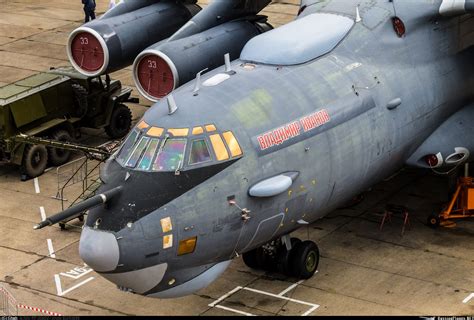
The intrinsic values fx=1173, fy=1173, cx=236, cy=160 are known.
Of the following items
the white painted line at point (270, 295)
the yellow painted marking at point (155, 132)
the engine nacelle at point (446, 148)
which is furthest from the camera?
the engine nacelle at point (446, 148)

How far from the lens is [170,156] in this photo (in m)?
19.7

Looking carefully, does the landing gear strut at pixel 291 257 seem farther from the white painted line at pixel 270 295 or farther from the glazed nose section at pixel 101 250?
the glazed nose section at pixel 101 250

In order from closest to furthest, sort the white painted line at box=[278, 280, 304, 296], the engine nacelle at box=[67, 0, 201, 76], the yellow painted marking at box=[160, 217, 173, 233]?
1. the yellow painted marking at box=[160, 217, 173, 233]
2. the white painted line at box=[278, 280, 304, 296]
3. the engine nacelle at box=[67, 0, 201, 76]

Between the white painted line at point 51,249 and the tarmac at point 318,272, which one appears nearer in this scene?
the tarmac at point 318,272

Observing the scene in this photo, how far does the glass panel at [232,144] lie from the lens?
65.4ft

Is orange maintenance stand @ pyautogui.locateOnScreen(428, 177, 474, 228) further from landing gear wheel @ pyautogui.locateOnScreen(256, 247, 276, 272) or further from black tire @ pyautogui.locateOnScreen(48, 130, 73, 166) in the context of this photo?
black tire @ pyautogui.locateOnScreen(48, 130, 73, 166)

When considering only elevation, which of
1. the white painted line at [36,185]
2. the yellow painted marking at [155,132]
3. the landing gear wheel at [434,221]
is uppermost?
the yellow painted marking at [155,132]

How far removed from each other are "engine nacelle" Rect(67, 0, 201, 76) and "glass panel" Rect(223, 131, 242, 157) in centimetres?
771

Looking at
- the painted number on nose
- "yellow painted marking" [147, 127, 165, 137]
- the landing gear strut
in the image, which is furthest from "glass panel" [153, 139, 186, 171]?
the painted number on nose

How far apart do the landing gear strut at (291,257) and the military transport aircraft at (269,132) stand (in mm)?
27

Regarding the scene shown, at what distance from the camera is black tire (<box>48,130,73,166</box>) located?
1153 inches

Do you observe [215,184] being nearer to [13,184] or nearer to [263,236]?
[263,236]

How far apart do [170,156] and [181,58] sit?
5700 millimetres

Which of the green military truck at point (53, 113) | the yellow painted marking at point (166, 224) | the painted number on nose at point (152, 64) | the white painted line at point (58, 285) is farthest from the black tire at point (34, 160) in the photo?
the yellow painted marking at point (166, 224)
